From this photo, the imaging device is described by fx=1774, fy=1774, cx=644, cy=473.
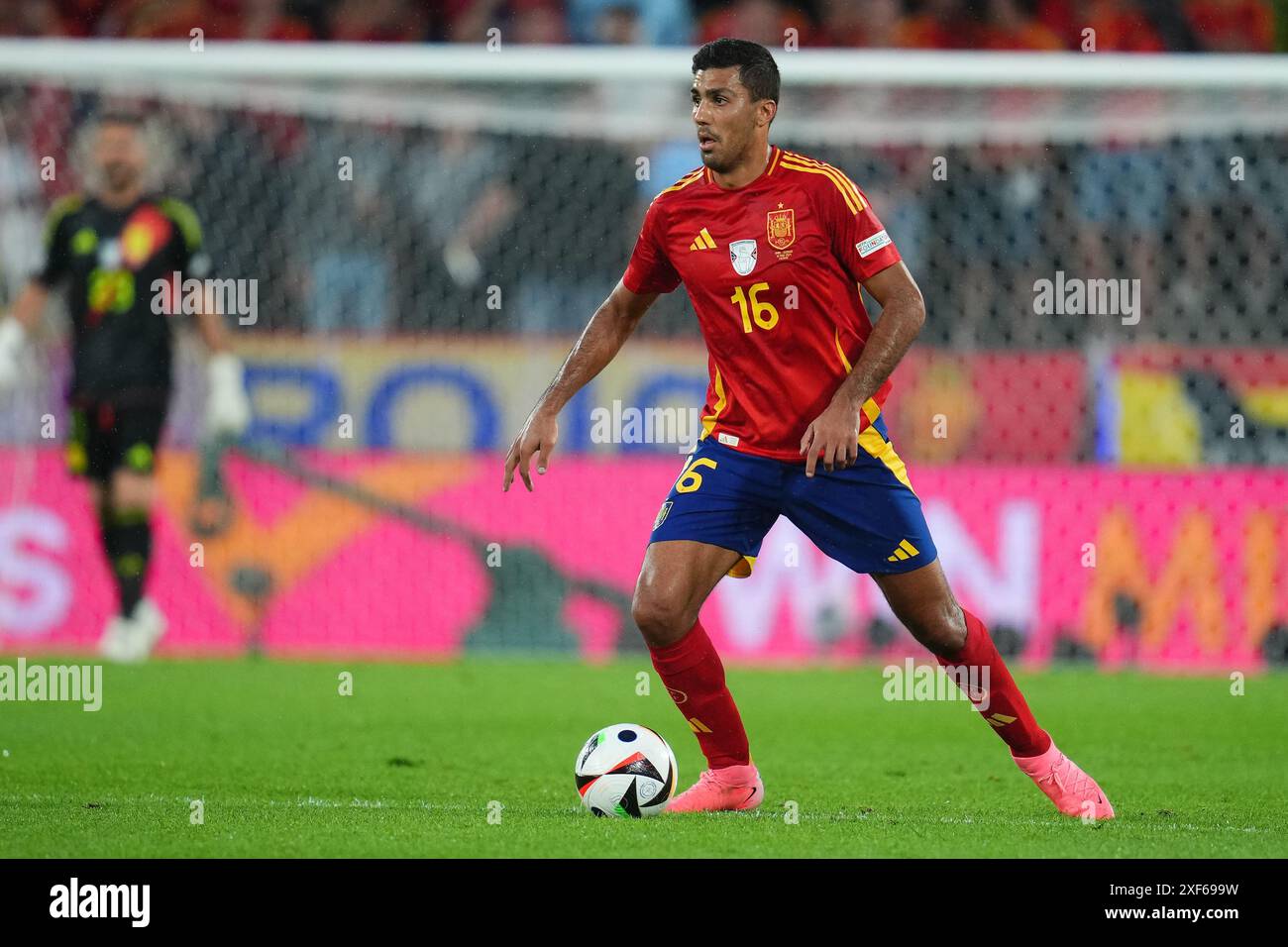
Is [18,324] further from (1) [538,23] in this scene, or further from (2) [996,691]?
(2) [996,691]

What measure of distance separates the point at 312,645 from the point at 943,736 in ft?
14.0

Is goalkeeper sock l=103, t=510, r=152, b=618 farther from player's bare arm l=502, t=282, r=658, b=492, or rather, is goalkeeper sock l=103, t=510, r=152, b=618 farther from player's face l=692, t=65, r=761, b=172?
player's face l=692, t=65, r=761, b=172

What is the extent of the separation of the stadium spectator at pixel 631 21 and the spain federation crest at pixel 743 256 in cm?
802

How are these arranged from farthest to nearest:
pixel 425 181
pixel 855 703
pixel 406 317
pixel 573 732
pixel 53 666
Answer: pixel 425 181
pixel 406 317
pixel 53 666
pixel 855 703
pixel 573 732

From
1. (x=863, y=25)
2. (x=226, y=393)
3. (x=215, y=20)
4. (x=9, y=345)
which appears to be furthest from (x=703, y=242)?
(x=215, y=20)

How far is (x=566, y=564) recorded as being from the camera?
1042cm

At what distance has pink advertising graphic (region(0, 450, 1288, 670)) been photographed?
1012cm

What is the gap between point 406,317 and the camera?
11.4 m

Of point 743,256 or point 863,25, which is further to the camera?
point 863,25

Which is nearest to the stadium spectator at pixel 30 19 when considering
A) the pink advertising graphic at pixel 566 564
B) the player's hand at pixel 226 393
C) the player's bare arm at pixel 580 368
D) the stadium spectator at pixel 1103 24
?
the pink advertising graphic at pixel 566 564

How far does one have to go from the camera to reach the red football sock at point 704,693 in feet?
18.1

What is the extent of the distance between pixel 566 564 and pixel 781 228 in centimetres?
525
